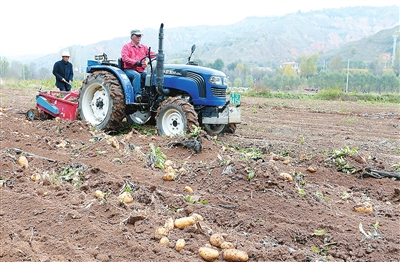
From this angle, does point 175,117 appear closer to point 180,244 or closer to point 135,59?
point 135,59

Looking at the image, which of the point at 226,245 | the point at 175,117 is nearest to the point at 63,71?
the point at 175,117

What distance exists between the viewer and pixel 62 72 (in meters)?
10.6

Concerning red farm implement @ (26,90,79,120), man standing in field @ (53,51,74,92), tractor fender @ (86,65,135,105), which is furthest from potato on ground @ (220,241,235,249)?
man standing in field @ (53,51,74,92)

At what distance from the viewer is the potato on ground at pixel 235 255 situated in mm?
2943

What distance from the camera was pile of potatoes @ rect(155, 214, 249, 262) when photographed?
2957 mm

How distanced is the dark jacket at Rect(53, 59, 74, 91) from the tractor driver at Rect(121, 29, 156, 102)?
260 centimetres

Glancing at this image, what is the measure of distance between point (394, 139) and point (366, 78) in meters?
45.4

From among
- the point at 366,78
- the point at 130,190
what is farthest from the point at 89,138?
the point at 366,78

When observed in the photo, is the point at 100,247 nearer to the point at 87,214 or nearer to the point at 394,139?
the point at 87,214

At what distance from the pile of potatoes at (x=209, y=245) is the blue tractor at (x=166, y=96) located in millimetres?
4322

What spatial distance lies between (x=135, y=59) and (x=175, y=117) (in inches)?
61.7

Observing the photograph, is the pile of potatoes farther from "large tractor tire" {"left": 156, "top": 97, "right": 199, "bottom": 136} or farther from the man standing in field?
the man standing in field

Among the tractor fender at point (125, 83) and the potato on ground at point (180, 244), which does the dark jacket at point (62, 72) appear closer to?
the tractor fender at point (125, 83)

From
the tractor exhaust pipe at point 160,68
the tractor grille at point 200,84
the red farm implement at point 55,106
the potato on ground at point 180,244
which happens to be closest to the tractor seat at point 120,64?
the tractor exhaust pipe at point 160,68
